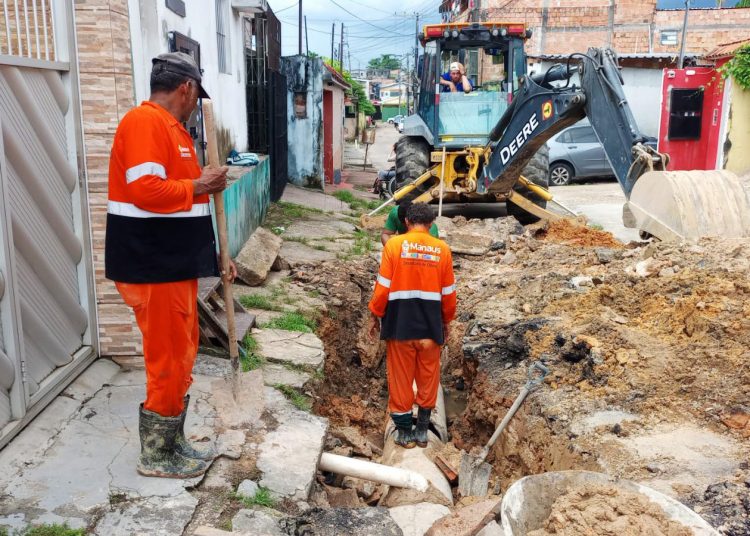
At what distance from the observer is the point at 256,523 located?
3311 mm

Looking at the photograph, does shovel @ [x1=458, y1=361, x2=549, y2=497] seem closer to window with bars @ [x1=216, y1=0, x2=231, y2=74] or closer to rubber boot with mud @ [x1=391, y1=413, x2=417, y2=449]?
rubber boot with mud @ [x1=391, y1=413, x2=417, y2=449]

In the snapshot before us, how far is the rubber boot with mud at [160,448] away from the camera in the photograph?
Answer: 3529 millimetres

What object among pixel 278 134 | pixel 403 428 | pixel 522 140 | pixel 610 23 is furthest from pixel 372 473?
pixel 610 23

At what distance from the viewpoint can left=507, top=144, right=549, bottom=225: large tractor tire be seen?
12055 millimetres

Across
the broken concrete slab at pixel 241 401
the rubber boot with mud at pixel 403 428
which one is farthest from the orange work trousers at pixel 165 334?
the rubber boot with mud at pixel 403 428

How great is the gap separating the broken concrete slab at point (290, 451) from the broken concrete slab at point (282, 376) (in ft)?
1.05

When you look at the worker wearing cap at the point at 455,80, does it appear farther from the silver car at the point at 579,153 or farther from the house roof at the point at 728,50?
the house roof at the point at 728,50

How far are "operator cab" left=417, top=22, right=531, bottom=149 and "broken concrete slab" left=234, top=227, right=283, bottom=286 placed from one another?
4.37m

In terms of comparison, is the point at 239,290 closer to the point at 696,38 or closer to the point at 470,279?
the point at 470,279

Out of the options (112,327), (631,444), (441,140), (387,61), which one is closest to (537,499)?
(631,444)

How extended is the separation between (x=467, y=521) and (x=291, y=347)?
9.70 ft

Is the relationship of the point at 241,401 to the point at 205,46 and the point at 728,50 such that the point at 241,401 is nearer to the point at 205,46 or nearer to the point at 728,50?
the point at 205,46

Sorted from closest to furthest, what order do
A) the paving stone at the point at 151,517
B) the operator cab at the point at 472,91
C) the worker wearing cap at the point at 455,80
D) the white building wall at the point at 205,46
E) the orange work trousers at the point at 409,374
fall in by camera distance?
the paving stone at the point at 151,517 → the white building wall at the point at 205,46 → the orange work trousers at the point at 409,374 → the operator cab at the point at 472,91 → the worker wearing cap at the point at 455,80

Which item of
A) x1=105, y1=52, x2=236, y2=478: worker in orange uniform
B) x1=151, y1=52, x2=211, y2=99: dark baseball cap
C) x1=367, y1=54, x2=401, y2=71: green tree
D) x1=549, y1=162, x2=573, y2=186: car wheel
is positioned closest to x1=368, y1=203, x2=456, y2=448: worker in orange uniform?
x1=105, y1=52, x2=236, y2=478: worker in orange uniform
